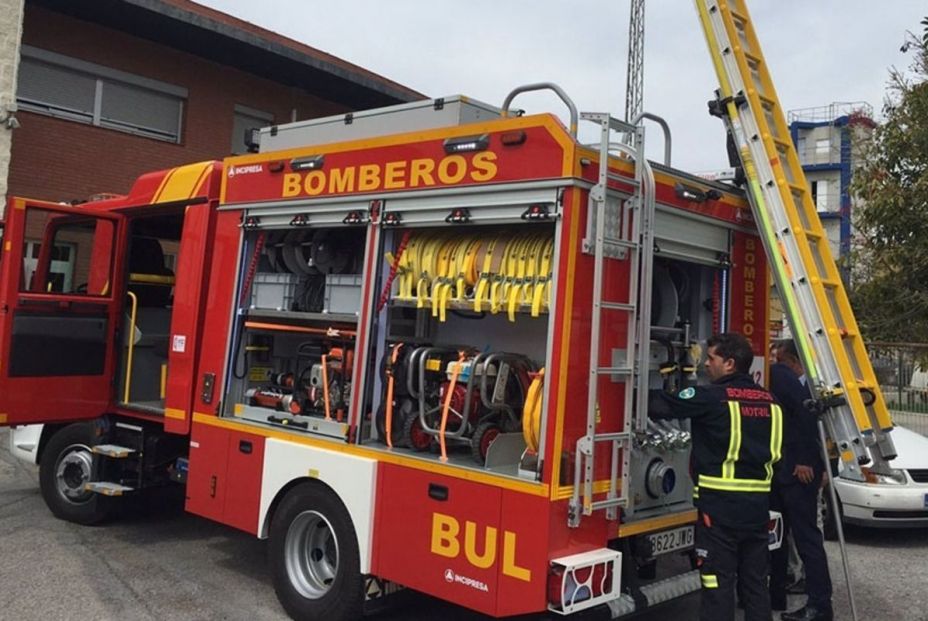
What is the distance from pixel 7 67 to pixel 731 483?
11636mm

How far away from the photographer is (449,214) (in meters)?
4.31

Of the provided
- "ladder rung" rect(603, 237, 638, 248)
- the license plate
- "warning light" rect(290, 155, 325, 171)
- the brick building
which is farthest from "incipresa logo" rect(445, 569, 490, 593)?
the brick building

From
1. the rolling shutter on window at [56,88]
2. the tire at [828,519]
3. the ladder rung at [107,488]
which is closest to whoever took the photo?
the ladder rung at [107,488]

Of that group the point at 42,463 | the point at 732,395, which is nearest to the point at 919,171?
the point at 732,395

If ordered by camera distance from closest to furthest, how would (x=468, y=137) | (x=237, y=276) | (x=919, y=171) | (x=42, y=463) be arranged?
(x=468, y=137)
(x=237, y=276)
(x=42, y=463)
(x=919, y=171)

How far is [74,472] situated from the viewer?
6820 mm

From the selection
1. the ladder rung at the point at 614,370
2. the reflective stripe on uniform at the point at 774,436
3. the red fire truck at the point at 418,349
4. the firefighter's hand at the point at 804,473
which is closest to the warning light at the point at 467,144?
the red fire truck at the point at 418,349

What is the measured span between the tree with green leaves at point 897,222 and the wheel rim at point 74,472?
11718mm

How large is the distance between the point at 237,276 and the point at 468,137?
7.05ft

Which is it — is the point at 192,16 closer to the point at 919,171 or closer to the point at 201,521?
the point at 201,521

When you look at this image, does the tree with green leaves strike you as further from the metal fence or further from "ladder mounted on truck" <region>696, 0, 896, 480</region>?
"ladder mounted on truck" <region>696, 0, 896, 480</region>

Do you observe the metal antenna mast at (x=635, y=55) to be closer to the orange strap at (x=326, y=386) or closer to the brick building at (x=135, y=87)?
the brick building at (x=135, y=87)

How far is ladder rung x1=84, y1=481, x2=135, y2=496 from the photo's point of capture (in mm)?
6109

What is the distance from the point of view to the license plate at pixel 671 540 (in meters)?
4.25
